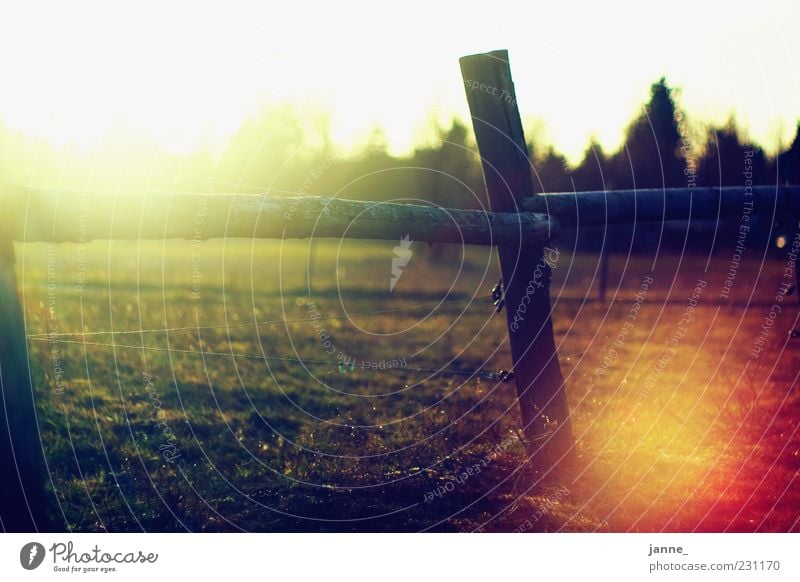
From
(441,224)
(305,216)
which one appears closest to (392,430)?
(441,224)

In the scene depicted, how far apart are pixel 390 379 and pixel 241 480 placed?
10.1 ft

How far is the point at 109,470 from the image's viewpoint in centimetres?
499

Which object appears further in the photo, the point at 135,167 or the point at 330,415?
the point at 330,415

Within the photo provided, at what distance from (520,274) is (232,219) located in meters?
2.02

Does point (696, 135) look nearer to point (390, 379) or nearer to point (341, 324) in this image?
point (390, 379)

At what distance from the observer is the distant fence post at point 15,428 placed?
11.3 ft

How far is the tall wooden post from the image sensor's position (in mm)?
5246

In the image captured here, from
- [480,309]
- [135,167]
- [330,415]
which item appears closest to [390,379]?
[330,415]

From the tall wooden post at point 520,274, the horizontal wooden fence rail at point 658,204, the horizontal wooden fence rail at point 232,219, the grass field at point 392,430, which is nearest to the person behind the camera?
the horizontal wooden fence rail at point 232,219

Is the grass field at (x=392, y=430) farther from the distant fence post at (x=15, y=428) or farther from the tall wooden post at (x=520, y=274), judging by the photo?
the distant fence post at (x=15, y=428)

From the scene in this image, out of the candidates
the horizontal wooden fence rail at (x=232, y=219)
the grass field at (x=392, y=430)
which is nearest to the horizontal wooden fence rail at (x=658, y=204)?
the horizontal wooden fence rail at (x=232, y=219)

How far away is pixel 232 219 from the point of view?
12.8 ft

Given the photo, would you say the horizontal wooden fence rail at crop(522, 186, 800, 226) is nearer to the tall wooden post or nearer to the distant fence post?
the tall wooden post

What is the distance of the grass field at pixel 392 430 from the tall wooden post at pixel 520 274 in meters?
0.24
